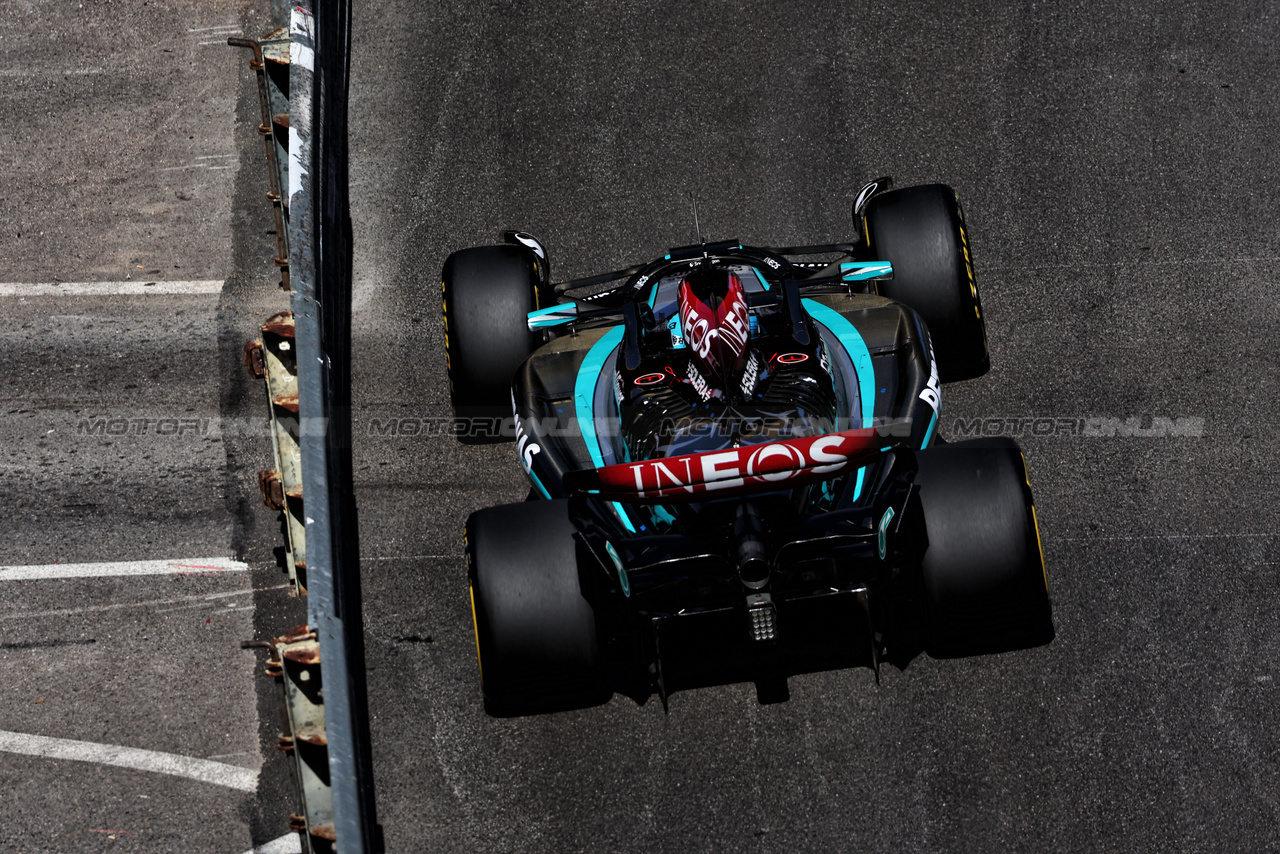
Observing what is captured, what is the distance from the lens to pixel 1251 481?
7.24 meters

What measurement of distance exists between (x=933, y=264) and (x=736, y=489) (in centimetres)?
278

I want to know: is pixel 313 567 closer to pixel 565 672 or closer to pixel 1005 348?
pixel 565 672

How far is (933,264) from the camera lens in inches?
284

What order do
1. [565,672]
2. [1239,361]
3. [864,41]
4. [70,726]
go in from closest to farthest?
[565,672] < [70,726] < [1239,361] < [864,41]

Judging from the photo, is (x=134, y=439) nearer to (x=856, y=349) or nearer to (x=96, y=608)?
(x=96, y=608)

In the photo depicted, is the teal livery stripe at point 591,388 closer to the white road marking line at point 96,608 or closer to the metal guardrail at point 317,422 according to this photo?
the metal guardrail at point 317,422

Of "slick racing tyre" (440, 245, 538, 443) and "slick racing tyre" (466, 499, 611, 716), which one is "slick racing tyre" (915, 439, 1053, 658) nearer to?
"slick racing tyre" (466, 499, 611, 716)

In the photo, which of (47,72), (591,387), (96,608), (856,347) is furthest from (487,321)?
(47,72)

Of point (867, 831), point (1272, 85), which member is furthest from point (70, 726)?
point (1272, 85)

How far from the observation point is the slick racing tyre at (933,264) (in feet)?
23.7

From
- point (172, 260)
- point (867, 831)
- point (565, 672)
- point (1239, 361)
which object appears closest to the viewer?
point (565, 672)

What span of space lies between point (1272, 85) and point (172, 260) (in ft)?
28.1

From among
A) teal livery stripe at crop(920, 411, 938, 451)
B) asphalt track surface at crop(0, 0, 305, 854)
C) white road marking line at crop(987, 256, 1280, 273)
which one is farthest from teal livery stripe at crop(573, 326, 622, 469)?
white road marking line at crop(987, 256, 1280, 273)

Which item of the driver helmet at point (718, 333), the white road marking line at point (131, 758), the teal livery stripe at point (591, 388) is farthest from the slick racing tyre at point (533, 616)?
the white road marking line at point (131, 758)
